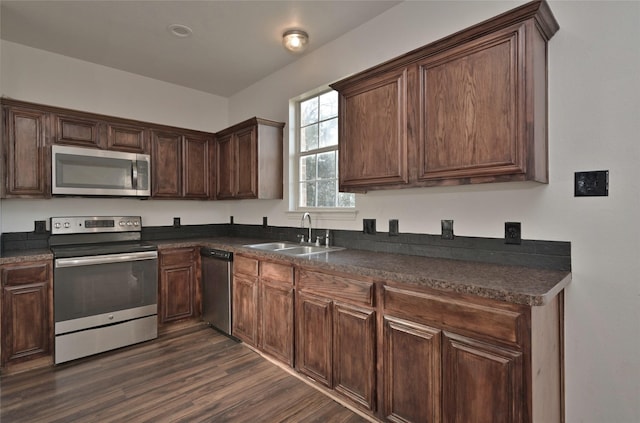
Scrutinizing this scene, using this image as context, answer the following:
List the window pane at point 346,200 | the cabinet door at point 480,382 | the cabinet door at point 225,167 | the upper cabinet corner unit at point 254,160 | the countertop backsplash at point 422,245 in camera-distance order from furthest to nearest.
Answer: the cabinet door at point 225,167
the upper cabinet corner unit at point 254,160
the window pane at point 346,200
the countertop backsplash at point 422,245
the cabinet door at point 480,382

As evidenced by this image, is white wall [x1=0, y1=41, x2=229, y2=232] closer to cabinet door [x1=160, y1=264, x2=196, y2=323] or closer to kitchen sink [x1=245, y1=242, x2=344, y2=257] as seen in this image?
cabinet door [x1=160, y1=264, x2=196, y2=323]

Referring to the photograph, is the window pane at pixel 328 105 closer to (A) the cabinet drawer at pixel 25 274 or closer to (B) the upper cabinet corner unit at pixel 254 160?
(B) the upper cabinet corner unit at pixel 254 160

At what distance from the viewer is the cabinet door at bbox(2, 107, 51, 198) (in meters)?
2.70

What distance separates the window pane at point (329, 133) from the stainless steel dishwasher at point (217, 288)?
1.42m

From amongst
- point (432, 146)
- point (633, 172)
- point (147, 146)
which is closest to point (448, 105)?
point (432, 146)

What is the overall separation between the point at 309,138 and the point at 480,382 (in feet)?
8.49

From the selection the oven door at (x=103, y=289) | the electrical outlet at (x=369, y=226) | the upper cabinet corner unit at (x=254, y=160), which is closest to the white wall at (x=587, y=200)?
the electrical outlet at (x=369, y=226)

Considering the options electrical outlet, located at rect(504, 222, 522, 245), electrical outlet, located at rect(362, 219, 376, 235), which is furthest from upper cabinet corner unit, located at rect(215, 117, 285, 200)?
electrical outlet, located at rect(504, 222, 522, 245)

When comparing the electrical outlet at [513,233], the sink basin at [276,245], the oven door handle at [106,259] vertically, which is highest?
the electrical outlet at [513,233]

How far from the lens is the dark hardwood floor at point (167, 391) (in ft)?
6.53

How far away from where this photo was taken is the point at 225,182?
12.8 feet

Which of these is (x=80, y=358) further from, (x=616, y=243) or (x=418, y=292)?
(x=616, y=243)

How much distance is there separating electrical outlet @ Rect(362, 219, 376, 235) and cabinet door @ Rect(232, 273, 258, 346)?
102 centimetres

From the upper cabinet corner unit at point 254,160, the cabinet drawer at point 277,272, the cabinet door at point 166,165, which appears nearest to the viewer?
the cabinet drawer at point 277,272
